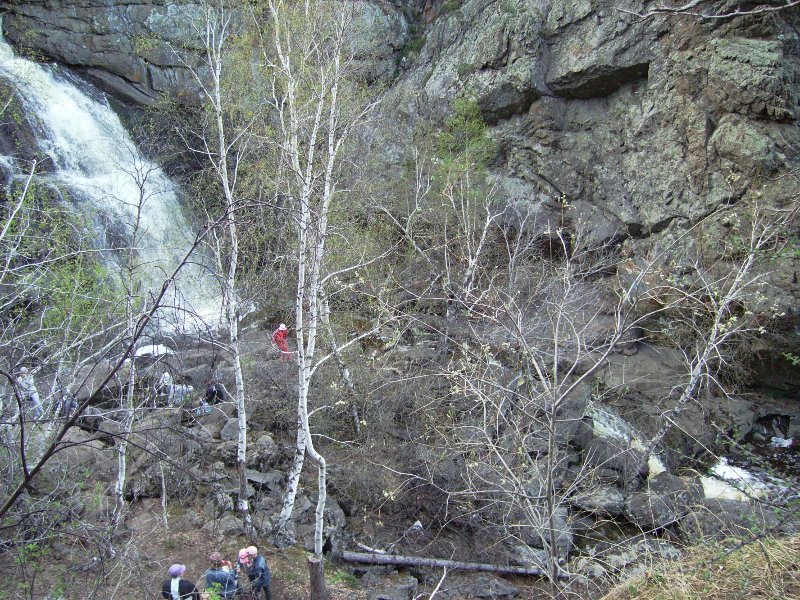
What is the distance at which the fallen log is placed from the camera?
9.67 metres

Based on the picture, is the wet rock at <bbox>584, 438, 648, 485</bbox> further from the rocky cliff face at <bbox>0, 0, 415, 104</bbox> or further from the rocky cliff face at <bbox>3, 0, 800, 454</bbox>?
the rocky cliff face at <bbox>0, 0, 415, 104</bbox>

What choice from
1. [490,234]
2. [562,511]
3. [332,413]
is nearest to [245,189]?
[332,413]

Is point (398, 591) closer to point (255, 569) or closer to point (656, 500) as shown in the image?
point (255, 569)

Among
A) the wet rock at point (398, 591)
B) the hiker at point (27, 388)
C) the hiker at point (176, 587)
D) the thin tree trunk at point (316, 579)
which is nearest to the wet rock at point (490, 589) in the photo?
the wet rock at point (398, 591)

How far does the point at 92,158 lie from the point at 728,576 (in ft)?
60.1

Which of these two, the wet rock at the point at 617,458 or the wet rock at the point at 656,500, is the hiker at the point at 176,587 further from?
the wet rock at the point at 617,458

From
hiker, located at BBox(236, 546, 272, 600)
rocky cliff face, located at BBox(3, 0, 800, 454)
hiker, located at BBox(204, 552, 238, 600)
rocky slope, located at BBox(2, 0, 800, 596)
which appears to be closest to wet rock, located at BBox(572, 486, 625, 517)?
rocky slope, located at BBox(2, 0, 800, 596)

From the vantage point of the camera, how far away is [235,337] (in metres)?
Answer: 8.85

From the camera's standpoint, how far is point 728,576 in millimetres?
4090

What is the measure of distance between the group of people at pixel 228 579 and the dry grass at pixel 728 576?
4123mm

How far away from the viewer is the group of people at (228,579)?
661cm

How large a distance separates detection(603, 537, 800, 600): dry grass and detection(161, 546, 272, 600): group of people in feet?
13.5

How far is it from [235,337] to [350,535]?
400 centimetres

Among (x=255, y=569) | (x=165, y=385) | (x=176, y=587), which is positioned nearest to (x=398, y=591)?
(x=255, y=569)
